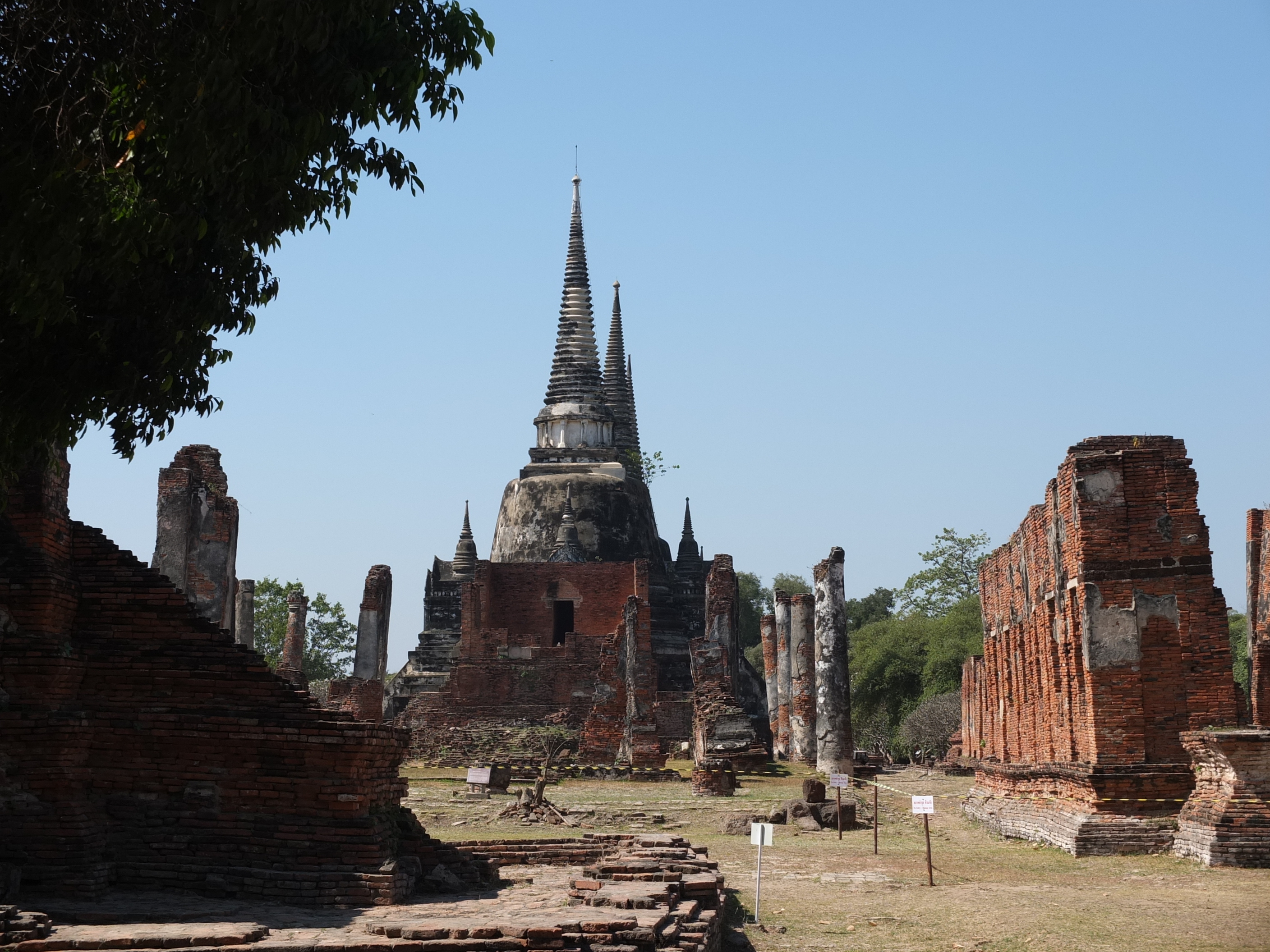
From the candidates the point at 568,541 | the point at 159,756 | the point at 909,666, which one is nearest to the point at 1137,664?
the point at 159,756

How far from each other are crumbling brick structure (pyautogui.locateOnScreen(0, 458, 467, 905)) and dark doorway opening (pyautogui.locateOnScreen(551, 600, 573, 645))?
103 ft

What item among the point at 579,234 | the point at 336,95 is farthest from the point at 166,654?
the point at 579,234

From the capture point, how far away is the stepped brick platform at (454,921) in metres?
7.58

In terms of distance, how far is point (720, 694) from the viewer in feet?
93.7

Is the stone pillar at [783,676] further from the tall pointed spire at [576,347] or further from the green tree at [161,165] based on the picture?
the green tree at [161,165]

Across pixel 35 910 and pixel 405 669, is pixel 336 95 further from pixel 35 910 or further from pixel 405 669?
pixel 405 669

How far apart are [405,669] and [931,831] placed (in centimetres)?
2550

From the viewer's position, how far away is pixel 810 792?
64.0 feet

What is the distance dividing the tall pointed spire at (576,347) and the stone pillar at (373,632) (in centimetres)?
1528

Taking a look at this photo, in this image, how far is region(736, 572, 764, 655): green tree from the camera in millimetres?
80812

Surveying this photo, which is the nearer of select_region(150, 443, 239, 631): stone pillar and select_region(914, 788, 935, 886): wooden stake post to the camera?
select_region(914, 788, 935, 886): wooden stake post

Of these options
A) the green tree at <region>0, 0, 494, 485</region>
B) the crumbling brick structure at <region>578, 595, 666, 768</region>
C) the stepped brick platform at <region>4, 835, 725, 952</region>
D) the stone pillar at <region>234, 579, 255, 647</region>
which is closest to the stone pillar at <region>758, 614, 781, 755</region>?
the crumbling brick structure at <region>578, 595, 666, 768</region>

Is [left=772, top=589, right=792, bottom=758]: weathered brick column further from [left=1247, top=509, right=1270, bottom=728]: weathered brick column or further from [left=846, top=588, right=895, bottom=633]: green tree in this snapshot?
[left=846, top=588, right=895, bottom=633]: green tree

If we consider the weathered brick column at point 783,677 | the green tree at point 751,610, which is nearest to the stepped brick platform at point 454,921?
the weathered brick column at point 783,677
